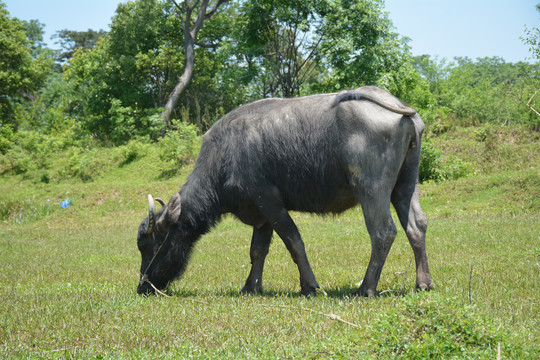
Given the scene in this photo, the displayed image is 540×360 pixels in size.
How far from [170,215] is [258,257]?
1311mm

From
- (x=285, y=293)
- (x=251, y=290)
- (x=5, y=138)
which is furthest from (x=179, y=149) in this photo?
(x=285, y=293)

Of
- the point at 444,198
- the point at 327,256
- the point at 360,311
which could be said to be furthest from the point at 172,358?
the point at 444,198

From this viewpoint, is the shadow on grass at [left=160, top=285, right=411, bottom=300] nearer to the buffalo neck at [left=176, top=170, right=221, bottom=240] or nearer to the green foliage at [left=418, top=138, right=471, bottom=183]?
the buffalo neck at [left=176, top=170, right=221, bottom=240]

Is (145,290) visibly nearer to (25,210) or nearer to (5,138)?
(25,210)

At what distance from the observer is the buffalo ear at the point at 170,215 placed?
268 inches

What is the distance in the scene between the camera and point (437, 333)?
3693 mm

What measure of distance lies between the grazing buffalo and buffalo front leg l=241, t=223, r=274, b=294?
1 centimetres

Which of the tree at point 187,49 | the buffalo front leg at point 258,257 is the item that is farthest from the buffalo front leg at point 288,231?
the tree at point 187,49

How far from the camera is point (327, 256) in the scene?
31.5ft

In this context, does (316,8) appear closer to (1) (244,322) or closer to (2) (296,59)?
(2) (296,59)

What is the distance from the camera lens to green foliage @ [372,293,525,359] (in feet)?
11.7

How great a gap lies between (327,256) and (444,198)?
8.24m

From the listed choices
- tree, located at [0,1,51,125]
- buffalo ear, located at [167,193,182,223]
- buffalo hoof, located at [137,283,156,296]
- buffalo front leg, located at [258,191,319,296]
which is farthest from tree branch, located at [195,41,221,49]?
buffalo front leg, located at [258,191,319,296]

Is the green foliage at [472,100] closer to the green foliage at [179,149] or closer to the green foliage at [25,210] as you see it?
the green foliage at [179,149]
